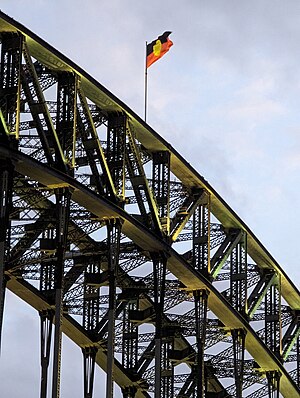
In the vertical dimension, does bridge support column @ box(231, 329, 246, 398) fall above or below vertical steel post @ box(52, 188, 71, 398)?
above

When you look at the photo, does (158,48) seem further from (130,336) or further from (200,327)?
(130,336)

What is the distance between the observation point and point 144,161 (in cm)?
11200

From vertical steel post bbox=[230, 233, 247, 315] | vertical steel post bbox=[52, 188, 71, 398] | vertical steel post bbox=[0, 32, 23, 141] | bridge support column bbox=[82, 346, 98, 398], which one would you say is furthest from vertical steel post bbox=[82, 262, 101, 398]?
vertical steel post bbox=[0, 32, 23, 141]

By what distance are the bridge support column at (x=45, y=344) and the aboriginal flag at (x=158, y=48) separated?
1850 centimetres

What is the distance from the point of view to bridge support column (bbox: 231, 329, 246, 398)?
126000 millimetres

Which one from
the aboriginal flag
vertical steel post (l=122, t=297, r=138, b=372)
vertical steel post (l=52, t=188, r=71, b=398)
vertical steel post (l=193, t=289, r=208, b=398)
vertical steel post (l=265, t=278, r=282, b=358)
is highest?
the aboriginal flag

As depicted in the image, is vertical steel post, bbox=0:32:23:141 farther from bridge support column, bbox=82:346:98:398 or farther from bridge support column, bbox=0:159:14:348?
bridge support column, bbox=82:346:98:398

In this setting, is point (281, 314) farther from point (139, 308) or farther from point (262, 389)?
point (139, 308)

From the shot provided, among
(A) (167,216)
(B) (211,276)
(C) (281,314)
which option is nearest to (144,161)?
(A) (167,216)

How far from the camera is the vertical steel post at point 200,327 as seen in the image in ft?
391

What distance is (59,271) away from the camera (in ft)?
317

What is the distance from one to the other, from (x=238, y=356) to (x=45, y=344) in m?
20.3

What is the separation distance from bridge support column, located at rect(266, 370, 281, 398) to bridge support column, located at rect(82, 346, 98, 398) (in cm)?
1794

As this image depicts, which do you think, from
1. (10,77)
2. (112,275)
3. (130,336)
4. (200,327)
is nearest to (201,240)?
(200,327)
